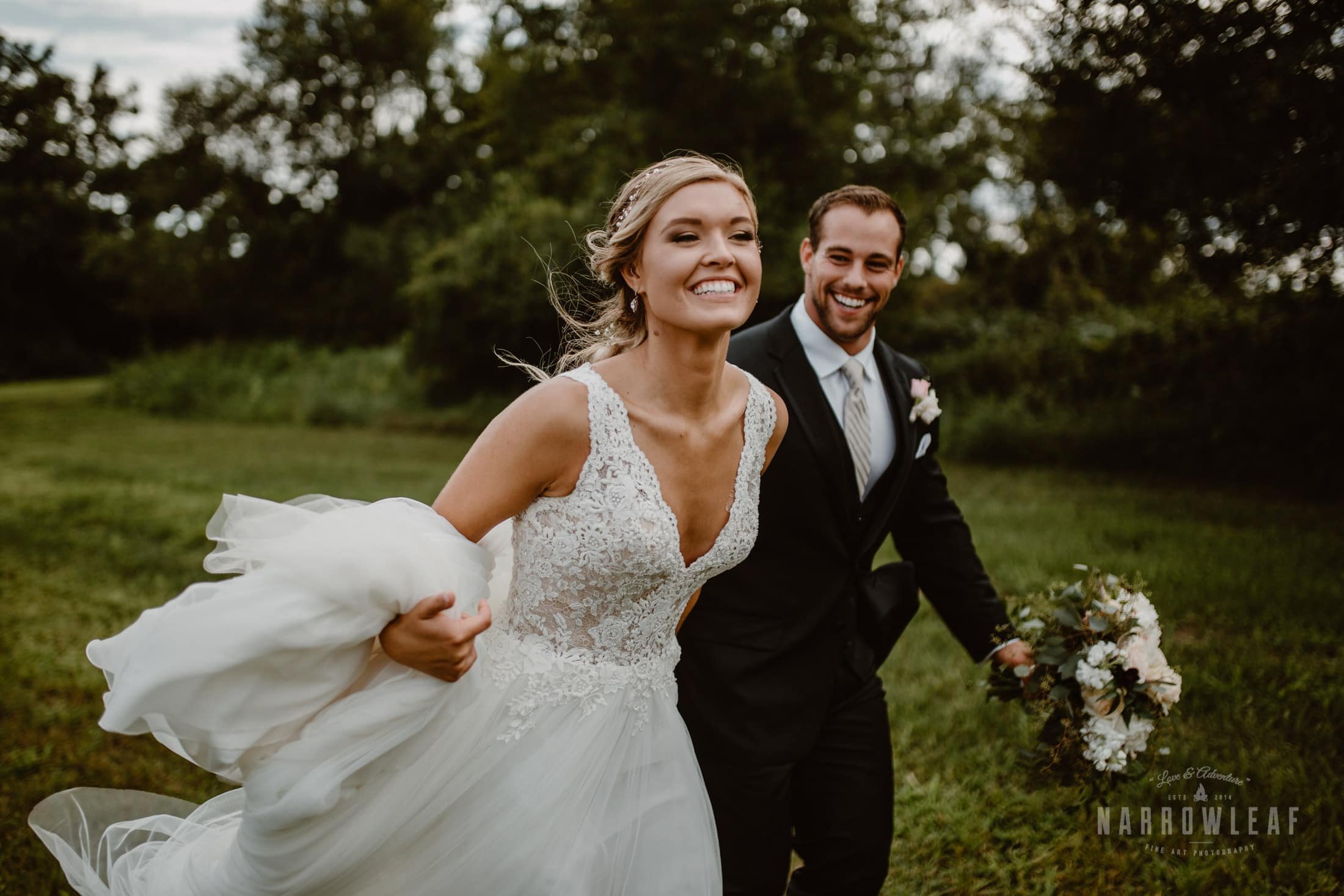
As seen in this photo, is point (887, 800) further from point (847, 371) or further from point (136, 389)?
point (136, 389)

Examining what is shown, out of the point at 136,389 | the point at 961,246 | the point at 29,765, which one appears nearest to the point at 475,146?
the point at 136,389

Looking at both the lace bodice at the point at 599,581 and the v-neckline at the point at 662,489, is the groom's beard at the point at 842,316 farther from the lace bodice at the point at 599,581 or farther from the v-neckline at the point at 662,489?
the lace bodice at the point at 599,581

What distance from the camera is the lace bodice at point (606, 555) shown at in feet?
7.89

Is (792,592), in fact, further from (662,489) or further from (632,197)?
(632,197)

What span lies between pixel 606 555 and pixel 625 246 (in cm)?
87

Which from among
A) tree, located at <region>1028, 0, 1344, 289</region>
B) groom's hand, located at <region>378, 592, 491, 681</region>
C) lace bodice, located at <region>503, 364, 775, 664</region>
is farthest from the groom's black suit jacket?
tree, located at <region>1028, 0, 1344, 289</region>

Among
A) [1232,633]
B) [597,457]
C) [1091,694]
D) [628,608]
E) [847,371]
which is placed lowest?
[1232,633]

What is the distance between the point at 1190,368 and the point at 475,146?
21.4m

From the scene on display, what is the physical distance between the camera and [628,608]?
257cm

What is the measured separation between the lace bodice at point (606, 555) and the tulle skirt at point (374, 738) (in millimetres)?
Answer: 79

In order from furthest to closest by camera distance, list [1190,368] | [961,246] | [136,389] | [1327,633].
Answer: [136,389] → [961,246] → [1190,368] → [1327,633]

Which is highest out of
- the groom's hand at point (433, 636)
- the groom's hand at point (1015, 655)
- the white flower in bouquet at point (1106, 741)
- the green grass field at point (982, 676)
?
the groom's hand at point (433, 636)

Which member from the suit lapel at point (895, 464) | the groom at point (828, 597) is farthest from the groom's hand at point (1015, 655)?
the suit lapel at point (895, 464)

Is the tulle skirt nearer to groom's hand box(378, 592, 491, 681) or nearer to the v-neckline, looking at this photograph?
groom's hand box(378, 592, 491, 681)
